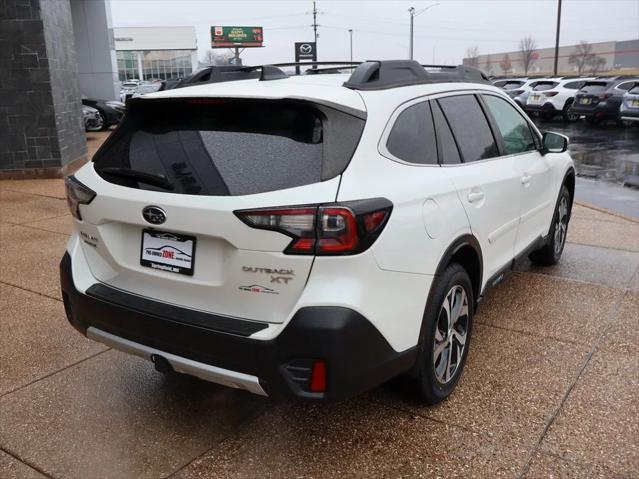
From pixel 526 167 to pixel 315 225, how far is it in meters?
2.50

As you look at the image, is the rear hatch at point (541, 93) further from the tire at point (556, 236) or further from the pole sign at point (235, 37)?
the pole sign at point (235, 37)

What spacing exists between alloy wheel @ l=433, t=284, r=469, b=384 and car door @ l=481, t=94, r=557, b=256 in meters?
1.14

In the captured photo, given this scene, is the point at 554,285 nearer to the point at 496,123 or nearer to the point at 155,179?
the point at 496,123

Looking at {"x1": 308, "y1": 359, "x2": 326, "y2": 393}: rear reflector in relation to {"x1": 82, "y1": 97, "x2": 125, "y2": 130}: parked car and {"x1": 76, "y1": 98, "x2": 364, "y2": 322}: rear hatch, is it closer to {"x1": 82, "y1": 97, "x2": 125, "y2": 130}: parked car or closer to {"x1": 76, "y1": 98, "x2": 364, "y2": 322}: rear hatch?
{"x1": 76, "y1": 98, "x2": 364, "y2": 322}: rear hatch

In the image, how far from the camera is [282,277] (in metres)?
2.49

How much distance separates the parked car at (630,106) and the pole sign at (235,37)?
65.3 metres

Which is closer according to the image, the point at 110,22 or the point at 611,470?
the point at 611,470

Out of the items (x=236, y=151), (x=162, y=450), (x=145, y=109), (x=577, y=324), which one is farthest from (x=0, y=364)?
(x=577, y=324)

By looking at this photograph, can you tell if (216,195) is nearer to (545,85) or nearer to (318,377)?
(318,377)

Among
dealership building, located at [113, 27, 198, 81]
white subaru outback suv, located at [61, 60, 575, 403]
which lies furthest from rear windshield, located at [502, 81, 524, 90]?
dealership building, located at [113, 27, 198, 81]

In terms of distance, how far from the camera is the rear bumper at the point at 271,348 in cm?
245

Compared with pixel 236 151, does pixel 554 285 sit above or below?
below

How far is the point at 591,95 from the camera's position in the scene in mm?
22562

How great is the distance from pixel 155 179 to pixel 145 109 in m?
0.54
